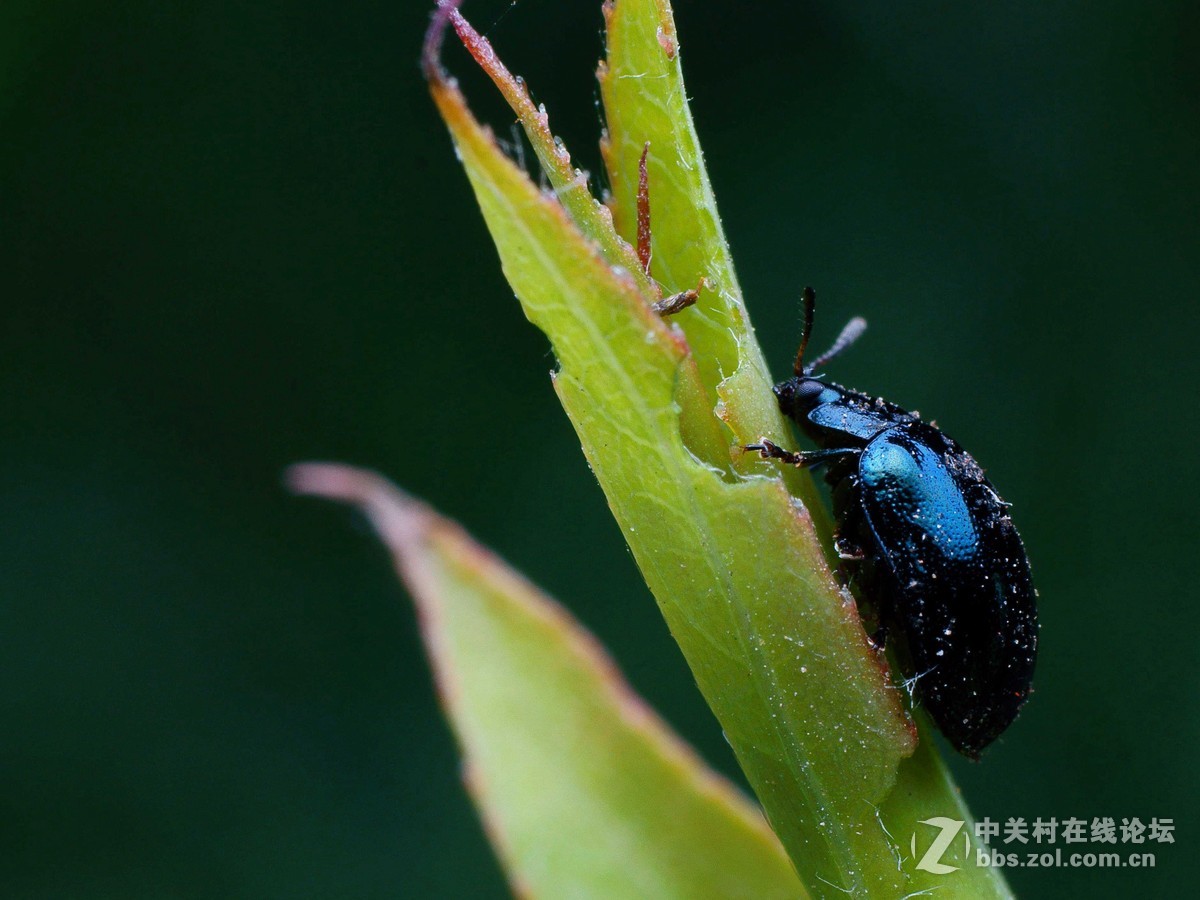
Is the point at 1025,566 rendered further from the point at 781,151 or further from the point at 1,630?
the point at 1,630

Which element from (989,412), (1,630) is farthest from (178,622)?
(989,412)

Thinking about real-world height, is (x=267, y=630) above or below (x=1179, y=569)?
above

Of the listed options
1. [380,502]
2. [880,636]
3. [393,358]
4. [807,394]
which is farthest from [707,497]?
[393,358]

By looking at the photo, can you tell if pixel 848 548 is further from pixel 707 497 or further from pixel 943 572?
pixel 707 497

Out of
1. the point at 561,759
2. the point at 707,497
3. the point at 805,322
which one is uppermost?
the point at 805,322

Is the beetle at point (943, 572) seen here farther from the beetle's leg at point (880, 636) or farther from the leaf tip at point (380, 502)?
the leaf tip at point (380, 502)

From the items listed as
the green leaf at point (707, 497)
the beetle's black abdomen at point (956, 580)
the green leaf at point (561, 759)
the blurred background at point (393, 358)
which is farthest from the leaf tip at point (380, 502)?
the blurred background at point (393, 358)

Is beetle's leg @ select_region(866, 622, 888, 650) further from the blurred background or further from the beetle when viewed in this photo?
the blurred background
